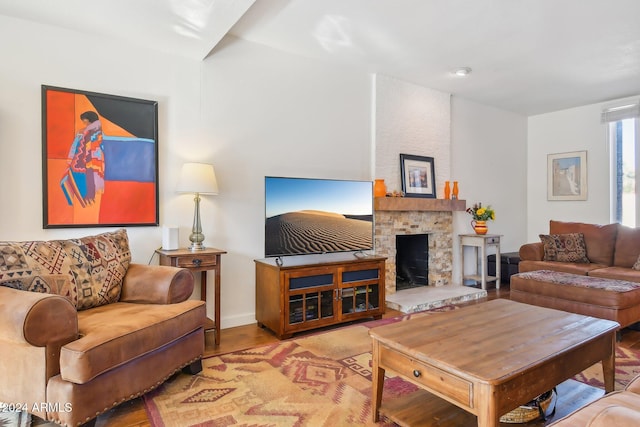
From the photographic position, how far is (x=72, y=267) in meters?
2.30

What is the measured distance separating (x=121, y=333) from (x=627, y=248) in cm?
486

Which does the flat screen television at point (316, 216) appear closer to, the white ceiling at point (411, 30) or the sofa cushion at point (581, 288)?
the white ceiling at point (411, 30)

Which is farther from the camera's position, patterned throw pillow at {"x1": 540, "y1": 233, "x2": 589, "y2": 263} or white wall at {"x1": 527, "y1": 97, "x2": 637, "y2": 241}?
white wall at {"x1": 527, "y1": 97, "x2": 637, "y2": 241}

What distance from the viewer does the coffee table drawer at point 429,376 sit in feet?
4.76

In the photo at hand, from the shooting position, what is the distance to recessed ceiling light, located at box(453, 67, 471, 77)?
163 inches

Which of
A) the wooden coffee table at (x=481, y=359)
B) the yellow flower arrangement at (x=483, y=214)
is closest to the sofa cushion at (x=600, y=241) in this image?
the yellow flower arrangement at (x=483, y=214)

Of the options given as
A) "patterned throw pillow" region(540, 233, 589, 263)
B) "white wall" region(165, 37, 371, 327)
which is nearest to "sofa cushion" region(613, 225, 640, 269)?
"patterned throw pillow" region(540, 233, 589, 263)

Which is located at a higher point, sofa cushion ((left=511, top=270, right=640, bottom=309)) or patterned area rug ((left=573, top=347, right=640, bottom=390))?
sofa cushion ((left=511, top=270, right=640, bottom=309))

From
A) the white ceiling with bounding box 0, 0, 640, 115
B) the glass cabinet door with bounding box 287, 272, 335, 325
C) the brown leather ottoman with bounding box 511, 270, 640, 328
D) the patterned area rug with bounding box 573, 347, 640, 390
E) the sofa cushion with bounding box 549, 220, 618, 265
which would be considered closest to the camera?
the patterned area rug with bounding box 573, 347, 640, 390

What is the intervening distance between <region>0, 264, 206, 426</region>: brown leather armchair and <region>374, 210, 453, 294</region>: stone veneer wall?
2694 mm

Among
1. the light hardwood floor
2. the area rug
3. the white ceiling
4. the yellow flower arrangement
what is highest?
the white ceiling

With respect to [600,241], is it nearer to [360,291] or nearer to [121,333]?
[360,291]

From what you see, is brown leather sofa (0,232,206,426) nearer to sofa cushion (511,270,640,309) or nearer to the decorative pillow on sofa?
the decorative pillow on sofa

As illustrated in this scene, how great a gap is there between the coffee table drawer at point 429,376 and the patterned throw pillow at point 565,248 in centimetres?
351
